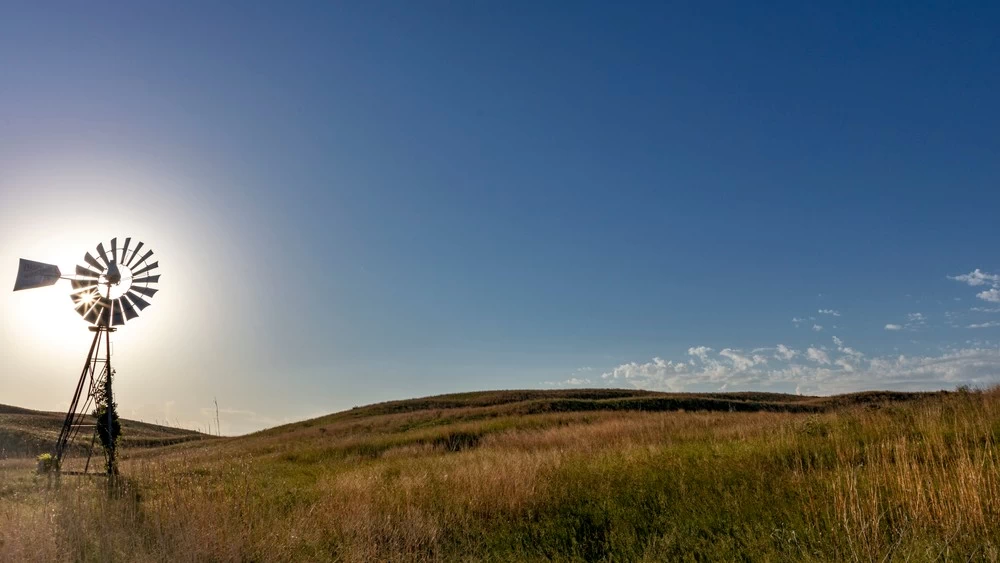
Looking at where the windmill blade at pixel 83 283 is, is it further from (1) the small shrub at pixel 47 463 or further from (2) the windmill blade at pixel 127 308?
(1) the small shrub at pixel 47 463

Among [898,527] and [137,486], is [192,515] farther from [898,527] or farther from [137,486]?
[898,527]

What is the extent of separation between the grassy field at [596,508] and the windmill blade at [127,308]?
18.6 feet

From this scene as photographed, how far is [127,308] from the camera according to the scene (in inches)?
710

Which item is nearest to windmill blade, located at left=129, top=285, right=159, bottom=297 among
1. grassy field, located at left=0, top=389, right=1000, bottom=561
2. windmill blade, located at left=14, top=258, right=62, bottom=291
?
windmill blade, located at left=14, top=258, right=62, bottom=291

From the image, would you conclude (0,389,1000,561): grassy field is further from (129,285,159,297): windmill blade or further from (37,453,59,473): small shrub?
(129,285,159,297): windmill blade

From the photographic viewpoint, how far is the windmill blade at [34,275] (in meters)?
16.9

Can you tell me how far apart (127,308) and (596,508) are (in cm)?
1608

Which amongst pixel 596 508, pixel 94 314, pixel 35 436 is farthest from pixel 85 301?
pixel 35 436

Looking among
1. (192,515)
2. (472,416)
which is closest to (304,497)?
(192,515)

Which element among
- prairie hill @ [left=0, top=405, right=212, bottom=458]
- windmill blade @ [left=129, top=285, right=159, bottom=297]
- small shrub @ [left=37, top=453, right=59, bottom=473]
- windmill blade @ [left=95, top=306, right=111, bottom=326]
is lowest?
prairie hill @ [left=0, top=405, right=212, bottom=458]

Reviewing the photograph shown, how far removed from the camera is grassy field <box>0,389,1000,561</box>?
6.91 meters

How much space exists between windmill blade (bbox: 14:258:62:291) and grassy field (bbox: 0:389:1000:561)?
624 cm

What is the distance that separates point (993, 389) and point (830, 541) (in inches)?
552

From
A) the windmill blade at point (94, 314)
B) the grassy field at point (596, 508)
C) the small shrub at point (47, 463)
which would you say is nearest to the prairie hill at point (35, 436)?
the small shrub at point (47, 463)
